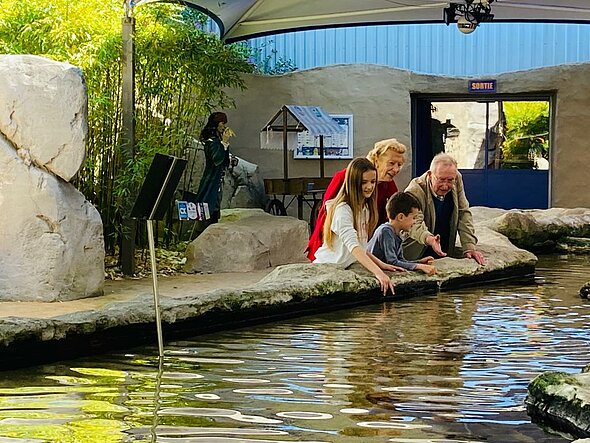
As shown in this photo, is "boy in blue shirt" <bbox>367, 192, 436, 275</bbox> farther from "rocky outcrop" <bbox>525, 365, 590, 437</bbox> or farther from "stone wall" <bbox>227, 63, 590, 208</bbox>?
"stone wall" <bbox>227, 63, 590, 208</bbox>

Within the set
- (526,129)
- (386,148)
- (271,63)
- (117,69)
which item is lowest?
(386,148)

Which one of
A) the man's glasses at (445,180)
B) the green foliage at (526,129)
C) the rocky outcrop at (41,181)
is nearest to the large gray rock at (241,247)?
the rocky outcrop at (41,181)

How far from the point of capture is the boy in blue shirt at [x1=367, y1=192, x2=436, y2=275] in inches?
267

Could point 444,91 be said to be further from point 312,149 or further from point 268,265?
point 268,265

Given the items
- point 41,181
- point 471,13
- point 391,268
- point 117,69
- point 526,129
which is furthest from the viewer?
point 526,129

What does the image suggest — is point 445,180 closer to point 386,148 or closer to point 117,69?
point 386,148

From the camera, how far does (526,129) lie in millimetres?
15539

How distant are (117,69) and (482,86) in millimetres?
6905

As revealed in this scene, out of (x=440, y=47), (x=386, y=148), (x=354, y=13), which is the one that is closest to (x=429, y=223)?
(x=386, y=148)

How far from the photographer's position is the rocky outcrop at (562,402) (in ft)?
11.0

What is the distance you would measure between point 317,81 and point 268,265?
5922mm

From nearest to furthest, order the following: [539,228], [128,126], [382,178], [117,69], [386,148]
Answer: [386,148], [382,178], [128,126], [117,69], [539,228]

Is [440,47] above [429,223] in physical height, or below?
above

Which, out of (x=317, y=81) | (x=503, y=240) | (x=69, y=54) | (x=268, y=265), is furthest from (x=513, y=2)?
(x=69, y=54)
